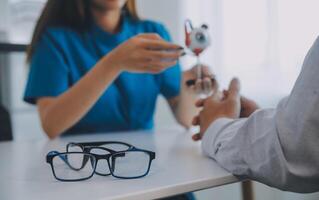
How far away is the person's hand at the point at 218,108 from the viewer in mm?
619

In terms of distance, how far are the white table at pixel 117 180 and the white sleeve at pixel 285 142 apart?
0.04 metres

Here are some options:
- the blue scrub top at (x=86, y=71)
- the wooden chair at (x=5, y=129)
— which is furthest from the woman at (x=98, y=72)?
the wooden chair at (x=5, y=129)

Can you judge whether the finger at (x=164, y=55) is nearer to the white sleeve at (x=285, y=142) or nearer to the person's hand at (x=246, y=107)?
the person's hand at (x=246, y=107)

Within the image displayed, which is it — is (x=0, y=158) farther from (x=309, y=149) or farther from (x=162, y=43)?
(x=309, y=149)

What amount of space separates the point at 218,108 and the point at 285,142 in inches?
8.9

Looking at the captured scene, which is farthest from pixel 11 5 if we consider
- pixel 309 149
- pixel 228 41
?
pixel 309 149

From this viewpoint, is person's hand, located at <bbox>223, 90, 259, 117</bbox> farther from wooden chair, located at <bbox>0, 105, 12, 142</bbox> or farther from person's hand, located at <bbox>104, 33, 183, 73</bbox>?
wooden chair, located at <bbox>0, 105, 12, 142</bbox>

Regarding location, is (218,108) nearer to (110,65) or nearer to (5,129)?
(110,65)

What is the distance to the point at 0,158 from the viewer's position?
598mm

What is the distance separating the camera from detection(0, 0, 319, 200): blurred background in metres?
1.11

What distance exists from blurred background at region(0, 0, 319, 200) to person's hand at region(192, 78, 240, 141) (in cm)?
50

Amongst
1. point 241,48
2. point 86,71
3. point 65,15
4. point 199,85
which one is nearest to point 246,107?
point 199,85

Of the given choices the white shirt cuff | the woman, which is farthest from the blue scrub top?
the white shirt cuff

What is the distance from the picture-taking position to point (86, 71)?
920mm
